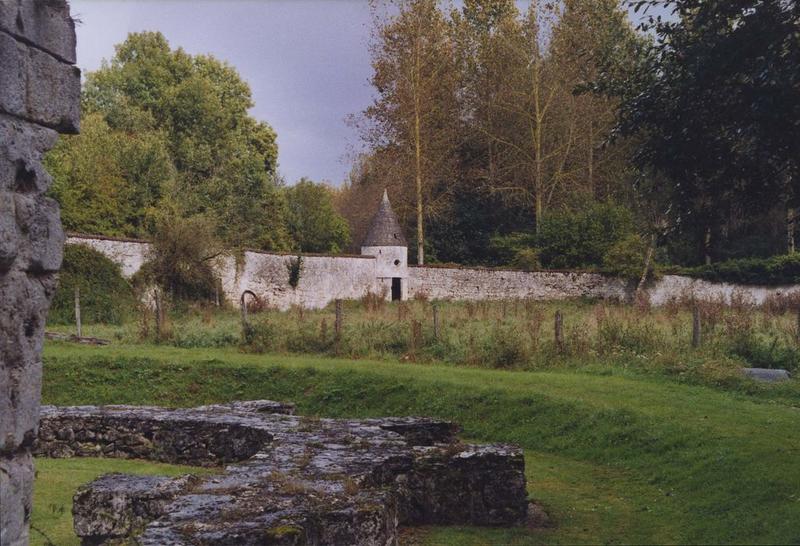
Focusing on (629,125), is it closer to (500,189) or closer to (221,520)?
(221,520)

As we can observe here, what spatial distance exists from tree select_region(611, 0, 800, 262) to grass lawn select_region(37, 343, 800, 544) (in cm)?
288

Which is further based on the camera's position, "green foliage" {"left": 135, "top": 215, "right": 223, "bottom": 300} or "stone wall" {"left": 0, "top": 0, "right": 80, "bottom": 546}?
"green foliage" {"left": 135, "top": 215, "right": 223, "bottom": 300}

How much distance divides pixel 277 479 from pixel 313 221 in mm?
36093

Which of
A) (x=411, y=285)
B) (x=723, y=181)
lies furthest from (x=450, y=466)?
(x=411, y=285)

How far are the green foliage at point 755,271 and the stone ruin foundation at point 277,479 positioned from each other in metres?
27.8

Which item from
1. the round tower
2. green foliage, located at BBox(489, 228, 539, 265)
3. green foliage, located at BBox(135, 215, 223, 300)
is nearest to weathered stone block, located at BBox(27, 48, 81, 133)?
green foliage, located at BBox(135, 215, 223, 300)

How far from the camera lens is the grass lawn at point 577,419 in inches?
339

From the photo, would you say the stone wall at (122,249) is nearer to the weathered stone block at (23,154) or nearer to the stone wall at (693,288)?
the stone wall at (693,288)

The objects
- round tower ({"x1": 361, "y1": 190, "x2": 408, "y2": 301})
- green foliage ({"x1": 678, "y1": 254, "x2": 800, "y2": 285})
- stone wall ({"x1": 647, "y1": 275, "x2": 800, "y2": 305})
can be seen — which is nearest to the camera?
green foliage ({"x1": 678, "y1": 254, "x2": 800, "y2": 285})

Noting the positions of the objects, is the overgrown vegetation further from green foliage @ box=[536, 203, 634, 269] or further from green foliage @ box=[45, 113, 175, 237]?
green foliage @ box=[536, 203, 634, 269]

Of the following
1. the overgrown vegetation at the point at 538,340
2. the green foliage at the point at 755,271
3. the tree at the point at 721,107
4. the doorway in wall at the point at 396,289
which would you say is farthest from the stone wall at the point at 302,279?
the tree at the point at 721,107

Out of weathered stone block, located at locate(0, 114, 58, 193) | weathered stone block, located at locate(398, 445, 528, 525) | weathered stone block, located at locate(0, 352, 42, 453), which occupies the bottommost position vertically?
weathered stone block, located at locate(398, 445, 528, 525)

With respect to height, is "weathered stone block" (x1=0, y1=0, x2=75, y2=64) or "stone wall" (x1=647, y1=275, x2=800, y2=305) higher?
→ "weathered stone block" (x1=0, y1=0, x2=75, y2=64)

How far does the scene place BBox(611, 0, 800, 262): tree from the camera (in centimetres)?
889
